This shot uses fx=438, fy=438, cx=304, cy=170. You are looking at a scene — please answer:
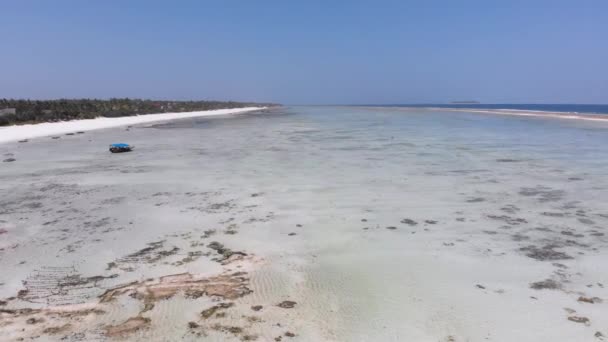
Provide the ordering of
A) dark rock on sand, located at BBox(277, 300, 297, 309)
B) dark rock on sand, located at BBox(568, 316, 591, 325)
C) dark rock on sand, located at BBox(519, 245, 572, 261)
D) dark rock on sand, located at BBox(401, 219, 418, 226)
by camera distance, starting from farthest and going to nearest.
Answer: dark rock on sand, located at BBox(401, 219, 418, 226), dark rock on sand, located at BBox(519, 245, 572, 261), dark rock on sand, located at BBox(277, 300, 297, 309), dark rock on sand, located at BBox(568, 316, 591, 325)

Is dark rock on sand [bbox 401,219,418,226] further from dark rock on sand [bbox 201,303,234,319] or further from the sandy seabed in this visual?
dark rock on sand [bbox 201,303,234,319]

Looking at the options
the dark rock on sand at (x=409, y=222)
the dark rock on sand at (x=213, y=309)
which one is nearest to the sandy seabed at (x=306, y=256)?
the dark rock on sand at (x=213, y=309)

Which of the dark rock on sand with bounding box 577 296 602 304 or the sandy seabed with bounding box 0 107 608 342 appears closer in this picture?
the sandy seabed with bounding box 0 107 608 342

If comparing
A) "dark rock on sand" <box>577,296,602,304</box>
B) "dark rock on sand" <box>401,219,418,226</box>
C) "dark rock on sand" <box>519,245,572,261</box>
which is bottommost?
"dark rock on sand" <box>577,296,602,304</box>

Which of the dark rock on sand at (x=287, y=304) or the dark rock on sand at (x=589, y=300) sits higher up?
the dark rock on sand at (x=589, y=300)

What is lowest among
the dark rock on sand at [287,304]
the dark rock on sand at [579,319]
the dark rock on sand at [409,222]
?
the dark rock on sand at [287,304]

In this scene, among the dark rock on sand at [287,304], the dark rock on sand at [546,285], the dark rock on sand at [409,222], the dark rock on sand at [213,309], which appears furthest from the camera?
the dark rock on sand at [409,222]

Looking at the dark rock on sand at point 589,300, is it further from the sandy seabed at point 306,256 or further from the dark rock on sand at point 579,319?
the dark rock on sand at point 579,319

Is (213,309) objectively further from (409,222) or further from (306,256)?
(409,222)

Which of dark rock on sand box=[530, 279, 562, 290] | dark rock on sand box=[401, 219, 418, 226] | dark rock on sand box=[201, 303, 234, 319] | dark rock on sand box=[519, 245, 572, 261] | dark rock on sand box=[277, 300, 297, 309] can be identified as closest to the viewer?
dark rock on sand box=[201, 303, 234, 319]

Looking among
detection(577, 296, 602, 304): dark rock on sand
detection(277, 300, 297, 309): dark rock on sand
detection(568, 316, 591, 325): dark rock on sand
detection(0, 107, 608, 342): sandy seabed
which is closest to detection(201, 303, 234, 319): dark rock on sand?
detection(0, 107, 608, 342): sandy seabed

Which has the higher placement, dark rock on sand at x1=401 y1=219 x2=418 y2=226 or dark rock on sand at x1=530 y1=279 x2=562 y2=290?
dark rock on sand at x1=401 y1=219 x2=418 y2=226
